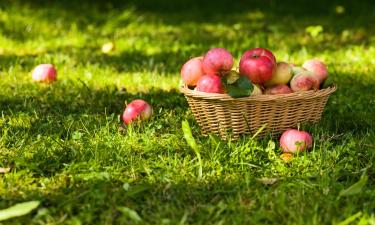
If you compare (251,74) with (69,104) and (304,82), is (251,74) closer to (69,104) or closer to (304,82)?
(304,82)

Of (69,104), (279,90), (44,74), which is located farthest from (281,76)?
(44,74)

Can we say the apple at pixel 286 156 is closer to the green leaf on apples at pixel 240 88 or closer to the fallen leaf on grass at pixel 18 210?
the green leaf on apples at pixel 240 88

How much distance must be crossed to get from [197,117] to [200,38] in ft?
9.83

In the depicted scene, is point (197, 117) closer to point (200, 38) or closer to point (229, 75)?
point (229, 75)

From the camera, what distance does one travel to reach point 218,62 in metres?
3.14

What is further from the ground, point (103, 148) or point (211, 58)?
point (211, 58)

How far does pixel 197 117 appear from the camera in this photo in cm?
323

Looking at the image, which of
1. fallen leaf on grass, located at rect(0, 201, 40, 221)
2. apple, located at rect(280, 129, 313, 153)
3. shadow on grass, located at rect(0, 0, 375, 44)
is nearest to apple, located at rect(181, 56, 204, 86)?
apple, located at rect(280, 129, 313, 153)

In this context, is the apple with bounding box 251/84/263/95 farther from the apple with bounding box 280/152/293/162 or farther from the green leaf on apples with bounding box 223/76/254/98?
the apple with bounding box 280/152/293/162

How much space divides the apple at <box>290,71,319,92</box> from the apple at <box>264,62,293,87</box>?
0.05 metres

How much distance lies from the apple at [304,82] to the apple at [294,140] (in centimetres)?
27

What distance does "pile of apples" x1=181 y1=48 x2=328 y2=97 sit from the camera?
10.1 feet

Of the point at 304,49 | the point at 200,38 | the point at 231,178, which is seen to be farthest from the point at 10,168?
the point at 200,38

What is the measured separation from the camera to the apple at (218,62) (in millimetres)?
3148
